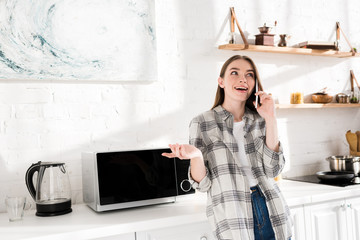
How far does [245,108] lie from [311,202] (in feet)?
2.16

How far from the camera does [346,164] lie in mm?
2514

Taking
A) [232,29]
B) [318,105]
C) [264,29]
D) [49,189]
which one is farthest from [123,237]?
[318,105]

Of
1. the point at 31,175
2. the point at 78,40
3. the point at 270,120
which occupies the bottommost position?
the point at 31,175

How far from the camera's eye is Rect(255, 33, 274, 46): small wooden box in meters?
2.56

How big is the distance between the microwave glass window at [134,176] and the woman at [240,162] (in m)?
0.32

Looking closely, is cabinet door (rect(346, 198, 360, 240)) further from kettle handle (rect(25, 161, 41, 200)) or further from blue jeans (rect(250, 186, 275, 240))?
kettle handle (rect(25, 161, 41, 200))

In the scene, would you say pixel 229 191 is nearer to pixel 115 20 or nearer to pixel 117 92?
pixel 117 92

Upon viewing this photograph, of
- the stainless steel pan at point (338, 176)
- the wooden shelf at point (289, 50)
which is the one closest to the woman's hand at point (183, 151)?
the wooden shelf at point (289, 50)

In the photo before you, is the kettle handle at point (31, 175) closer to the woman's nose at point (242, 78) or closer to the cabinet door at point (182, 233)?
the cabinet door at point (182, 233)

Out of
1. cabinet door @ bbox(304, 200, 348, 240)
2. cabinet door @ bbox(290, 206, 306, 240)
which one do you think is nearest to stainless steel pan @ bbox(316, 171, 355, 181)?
cabinet door @ bbox(304, 200, 348, 240)

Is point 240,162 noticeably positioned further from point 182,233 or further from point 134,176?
point 134,176

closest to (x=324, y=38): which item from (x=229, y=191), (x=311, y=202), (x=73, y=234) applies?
(x=311, y=202)

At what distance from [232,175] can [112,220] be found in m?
0.56

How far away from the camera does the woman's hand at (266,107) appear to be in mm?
1586
